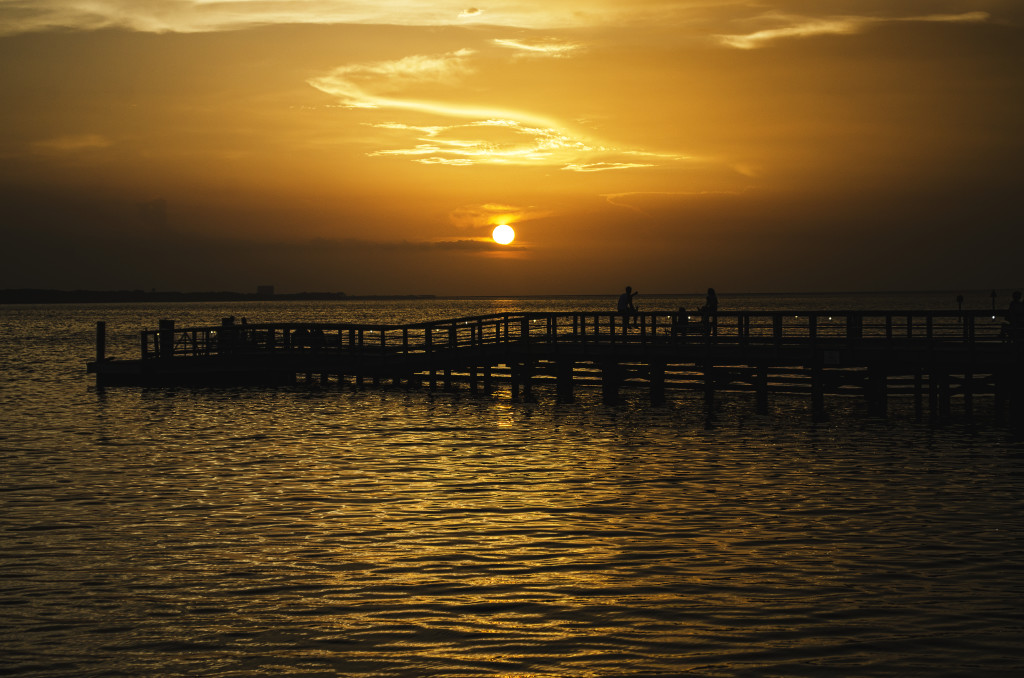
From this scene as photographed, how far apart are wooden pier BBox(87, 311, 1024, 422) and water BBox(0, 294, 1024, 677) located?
323cm

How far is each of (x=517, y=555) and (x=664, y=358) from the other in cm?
2185

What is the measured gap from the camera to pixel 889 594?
41.0 ft

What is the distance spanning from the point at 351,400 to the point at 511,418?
9.99 m

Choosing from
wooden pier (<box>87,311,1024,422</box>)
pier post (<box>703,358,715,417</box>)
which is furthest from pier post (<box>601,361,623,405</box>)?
pier post (<box>703,358,715,417</box>)

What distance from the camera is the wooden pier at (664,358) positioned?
30656 mm

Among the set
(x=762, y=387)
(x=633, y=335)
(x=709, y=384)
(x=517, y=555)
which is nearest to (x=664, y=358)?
(x=633, y=335)

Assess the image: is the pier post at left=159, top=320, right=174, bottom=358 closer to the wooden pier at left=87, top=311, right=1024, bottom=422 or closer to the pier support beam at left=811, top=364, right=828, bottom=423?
the wooden pier at left=87, top=311, right=1024, bottom=422

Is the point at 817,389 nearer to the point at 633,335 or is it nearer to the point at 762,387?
the point at 762,387

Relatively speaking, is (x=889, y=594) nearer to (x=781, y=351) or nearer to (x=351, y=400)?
(x=781, y=351)

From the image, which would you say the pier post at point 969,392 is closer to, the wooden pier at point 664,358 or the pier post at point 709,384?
the wooden pier at point 664,358

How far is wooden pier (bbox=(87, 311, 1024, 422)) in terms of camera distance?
30.7 meters

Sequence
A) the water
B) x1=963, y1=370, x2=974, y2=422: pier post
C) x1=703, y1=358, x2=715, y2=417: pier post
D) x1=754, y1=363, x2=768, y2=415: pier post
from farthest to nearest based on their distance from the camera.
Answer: x1=703, y1=358, x2=715, y2=417: pier post → x1=754, y1=363, x2=768, y2=415: pier post → x1=963, y1=370, x2=974, y2=422: pier post → the water

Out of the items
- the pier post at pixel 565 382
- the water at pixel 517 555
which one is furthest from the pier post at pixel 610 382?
the water at pixel 517 555

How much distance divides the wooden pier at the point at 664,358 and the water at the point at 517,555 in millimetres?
3226
